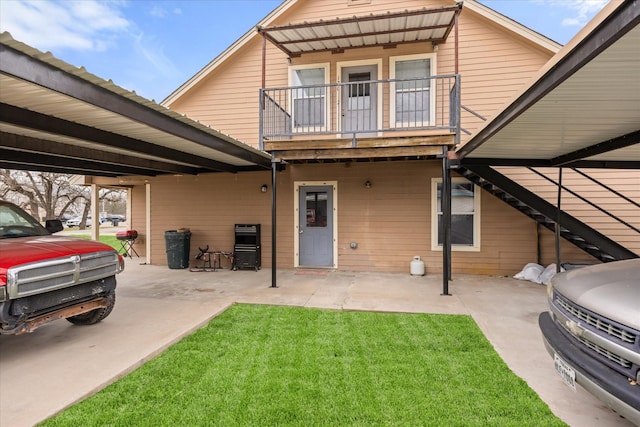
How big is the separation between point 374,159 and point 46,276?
19.0 ft

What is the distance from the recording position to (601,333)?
2.01m

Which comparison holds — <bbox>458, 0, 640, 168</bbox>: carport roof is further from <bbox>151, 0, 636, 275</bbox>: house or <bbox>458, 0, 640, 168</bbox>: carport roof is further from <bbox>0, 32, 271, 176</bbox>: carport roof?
<bbox>0, 32, 271, 176</bbox>: carport roof

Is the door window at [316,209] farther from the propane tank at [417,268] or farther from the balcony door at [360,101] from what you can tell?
the propane tank at [417,268]

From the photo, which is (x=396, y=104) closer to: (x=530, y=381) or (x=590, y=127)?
(x=590, y=127)

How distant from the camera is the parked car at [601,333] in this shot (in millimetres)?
1798

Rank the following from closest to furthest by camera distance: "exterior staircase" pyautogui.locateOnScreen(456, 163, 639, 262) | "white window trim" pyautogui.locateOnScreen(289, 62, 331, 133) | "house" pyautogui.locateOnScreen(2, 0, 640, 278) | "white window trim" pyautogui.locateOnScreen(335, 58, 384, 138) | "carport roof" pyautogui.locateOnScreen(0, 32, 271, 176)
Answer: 1. "carport roof" pyautogui.locateOnScreen(0, 32, 271, 176)
2. "exterior staircase" pyautogui.locateOnScreen(456, 163, 639, 262)
3. "house" pyautogui.locateOnScreen(2, 0, 640, 278)
4. "white window trim" pyautogui.locateOnScreen(335, 58, 384, 138)
5. "white window trim" pyautogui.locateOnScreen(289, 62, 331, 133)

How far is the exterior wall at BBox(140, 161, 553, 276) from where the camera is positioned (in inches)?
284

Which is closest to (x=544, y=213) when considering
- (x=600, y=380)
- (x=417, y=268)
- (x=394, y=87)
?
(x=417, y=268)

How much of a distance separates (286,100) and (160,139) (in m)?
3.98

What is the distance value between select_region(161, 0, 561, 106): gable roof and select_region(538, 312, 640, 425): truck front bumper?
22.4 feet

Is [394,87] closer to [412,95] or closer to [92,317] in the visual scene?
[412,95]

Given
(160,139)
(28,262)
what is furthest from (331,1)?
(28,262)

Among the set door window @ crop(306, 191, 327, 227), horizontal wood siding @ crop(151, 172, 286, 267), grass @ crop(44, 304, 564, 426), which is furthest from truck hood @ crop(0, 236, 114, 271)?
door window @ crop(306, 191, 327, 227)

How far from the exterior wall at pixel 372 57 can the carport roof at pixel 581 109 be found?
6.65 feet
